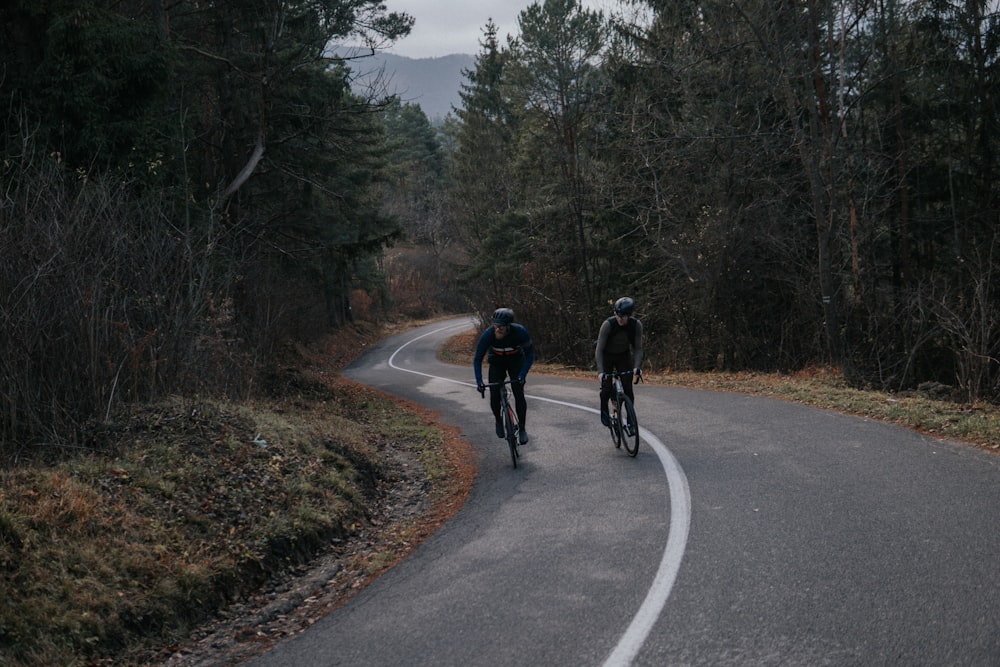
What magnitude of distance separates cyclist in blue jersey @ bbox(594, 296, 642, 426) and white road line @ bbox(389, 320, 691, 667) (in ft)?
3.55

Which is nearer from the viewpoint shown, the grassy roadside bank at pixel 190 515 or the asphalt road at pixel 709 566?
the asphalt road at pixel 709 566

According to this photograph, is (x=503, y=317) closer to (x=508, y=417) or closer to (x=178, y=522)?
(x=508, y=417)

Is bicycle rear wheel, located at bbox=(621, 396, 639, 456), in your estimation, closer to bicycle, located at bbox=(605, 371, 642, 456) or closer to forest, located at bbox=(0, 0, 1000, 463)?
bicycle, located at bbox=(605, 371, 642, 456)

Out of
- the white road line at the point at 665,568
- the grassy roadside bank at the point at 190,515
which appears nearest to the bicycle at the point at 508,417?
the grassy roadside bank at the point at 190,515

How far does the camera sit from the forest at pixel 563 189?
915 centimetres

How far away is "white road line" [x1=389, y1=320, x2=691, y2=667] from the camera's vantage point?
14.4ft

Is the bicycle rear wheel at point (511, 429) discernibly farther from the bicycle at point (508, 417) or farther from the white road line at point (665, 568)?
the white road line at point (665, 568)

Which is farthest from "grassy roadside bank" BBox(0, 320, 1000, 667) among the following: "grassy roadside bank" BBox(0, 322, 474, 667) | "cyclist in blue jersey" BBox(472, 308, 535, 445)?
"cyclist in blue jersey" BBox(472, 308, 535, 445)

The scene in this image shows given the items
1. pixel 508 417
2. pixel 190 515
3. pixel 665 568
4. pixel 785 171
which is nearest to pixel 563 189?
pixel 785 171

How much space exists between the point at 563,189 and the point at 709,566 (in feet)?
80.0

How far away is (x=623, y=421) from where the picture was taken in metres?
9.87

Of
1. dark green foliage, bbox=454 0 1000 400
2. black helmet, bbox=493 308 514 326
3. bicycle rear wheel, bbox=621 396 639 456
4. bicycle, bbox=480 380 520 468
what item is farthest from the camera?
dark green foliage, bbox=454 0 1000 400

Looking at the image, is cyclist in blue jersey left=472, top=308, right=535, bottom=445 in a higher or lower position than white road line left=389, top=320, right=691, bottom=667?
higher

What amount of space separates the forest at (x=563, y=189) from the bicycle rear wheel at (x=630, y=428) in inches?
235
